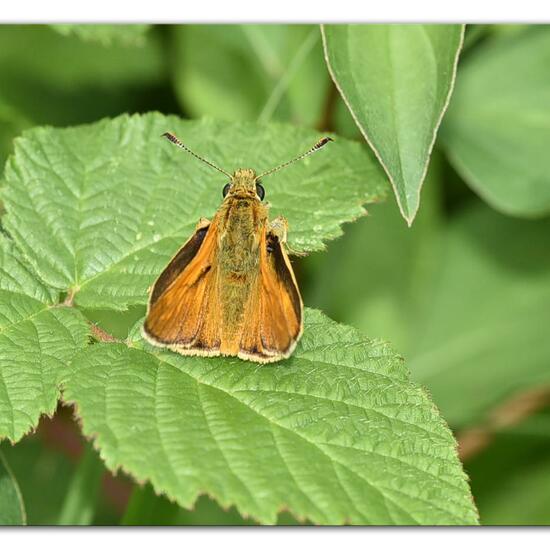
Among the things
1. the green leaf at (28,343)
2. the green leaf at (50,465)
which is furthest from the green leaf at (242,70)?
the green leaf at (28,343)

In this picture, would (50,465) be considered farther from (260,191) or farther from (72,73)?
(72,73)

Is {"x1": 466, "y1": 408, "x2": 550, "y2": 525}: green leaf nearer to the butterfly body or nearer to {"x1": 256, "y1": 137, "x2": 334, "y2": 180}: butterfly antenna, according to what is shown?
{"x1": 256, "y1": 137, "x2": 334, "y2": 180}: butterfly antenna

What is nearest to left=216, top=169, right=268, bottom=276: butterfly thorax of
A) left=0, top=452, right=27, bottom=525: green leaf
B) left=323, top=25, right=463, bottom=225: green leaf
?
left=323, top=25, right=463, bottom=225: green leaf

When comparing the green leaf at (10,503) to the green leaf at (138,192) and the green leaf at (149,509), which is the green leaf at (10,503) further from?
the green leaf at (138,192)

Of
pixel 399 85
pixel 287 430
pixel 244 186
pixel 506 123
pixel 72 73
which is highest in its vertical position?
pixel 72 73

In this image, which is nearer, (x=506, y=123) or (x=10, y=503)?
(x=10, y=503)

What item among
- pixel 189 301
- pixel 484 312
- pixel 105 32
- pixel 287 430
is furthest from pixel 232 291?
pixel 484 312
